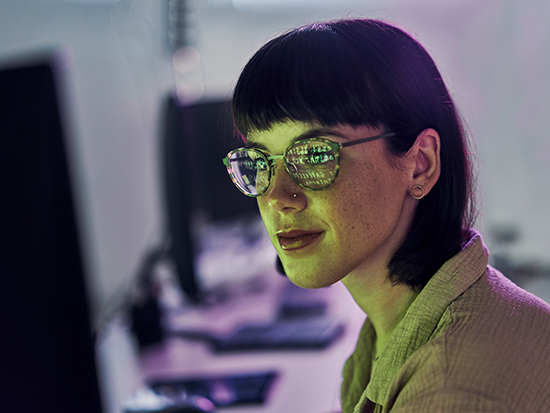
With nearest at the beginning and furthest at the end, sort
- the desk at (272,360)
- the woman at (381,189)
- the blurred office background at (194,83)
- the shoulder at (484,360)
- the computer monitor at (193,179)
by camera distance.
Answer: the shoulder at (484,360), the woman at (381,189), the desk at (272,360), the computer monitor at (193,179), the blurred office background at (194,83)

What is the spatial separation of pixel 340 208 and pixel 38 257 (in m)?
0.60

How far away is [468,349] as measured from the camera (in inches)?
26.1

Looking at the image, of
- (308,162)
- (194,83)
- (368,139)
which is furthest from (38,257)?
(194,83)

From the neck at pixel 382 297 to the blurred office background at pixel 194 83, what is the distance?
1.01m

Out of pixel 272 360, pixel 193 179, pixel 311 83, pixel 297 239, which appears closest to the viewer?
pixel 311 83

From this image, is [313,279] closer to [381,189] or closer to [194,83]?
[381,189]

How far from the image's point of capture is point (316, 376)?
1467 millimetres

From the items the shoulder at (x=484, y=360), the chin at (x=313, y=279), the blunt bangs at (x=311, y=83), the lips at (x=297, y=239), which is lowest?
the shoulder at (x=484, y=360)

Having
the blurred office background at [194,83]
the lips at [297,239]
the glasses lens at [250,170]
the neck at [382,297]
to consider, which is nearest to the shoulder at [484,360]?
the neck at [382,297]

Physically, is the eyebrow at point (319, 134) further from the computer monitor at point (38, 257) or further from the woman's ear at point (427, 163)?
the computer monitor at point (38, 257)

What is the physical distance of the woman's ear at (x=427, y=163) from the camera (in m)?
0.86

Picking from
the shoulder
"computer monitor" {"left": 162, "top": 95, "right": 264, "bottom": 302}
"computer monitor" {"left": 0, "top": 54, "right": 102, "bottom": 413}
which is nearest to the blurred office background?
"computer monitor" {"left": 162, "top": 95, "right": 264, "bottom": 302}

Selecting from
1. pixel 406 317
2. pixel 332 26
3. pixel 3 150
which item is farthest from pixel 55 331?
pixel 332 26

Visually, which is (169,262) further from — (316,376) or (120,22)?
(120,22)
